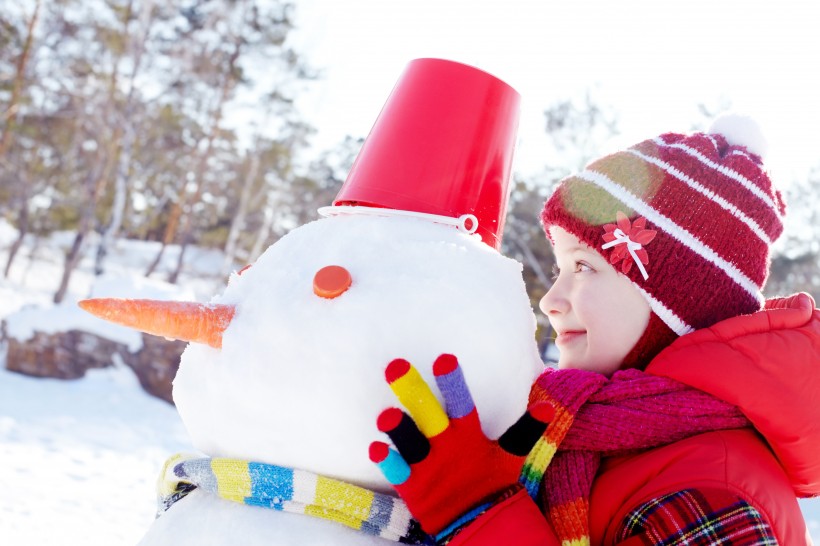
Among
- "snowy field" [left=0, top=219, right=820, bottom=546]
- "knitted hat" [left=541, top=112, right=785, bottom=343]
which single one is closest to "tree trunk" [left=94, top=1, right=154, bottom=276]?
"snowy field" [left=0, top=219, right=820, bottom=546]

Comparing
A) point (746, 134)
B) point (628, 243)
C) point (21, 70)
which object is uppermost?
point (746, 134)

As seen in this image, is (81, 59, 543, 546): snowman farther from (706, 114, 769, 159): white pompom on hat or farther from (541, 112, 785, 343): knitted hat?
(706, 114, 769, 159): white pompom on hat

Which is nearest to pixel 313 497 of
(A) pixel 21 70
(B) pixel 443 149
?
(B) pixel 443 149

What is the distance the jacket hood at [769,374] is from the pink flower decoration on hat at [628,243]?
0.66ft

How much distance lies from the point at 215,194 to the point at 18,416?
16.6 meters

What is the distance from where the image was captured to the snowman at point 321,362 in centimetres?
95

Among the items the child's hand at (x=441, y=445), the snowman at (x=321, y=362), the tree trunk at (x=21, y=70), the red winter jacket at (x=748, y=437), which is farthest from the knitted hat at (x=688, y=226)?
the tree trunk at (x=21, y=70)

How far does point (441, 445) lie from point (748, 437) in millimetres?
692

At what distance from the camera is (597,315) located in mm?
1403

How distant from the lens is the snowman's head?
0.95 m

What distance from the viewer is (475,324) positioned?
1005 mm

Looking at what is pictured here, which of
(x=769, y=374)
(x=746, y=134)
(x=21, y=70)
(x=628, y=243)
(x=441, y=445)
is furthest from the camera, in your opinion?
(x=21, y=70)

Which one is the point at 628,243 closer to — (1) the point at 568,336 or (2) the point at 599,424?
(1) the point at 568,336

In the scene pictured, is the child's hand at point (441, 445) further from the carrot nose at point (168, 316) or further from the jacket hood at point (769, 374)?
the jacket hood at point (769, 374)
